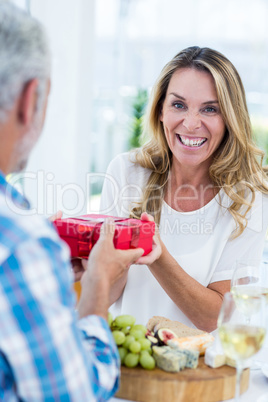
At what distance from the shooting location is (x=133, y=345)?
48.6 inches

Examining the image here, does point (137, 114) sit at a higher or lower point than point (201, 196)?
higher

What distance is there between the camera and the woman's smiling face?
6.75 ft

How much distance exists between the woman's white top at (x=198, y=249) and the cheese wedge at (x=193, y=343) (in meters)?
0.67

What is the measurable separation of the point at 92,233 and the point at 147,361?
411 millimetres

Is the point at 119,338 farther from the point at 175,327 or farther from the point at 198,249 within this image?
the point at 198,249

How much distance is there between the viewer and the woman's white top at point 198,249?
2.05m

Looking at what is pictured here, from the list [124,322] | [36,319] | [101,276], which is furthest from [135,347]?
[36,319]

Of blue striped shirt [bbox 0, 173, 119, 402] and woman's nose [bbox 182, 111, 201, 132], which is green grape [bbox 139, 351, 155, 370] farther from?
woman's nose [bbox 182, 111, 201, 132]

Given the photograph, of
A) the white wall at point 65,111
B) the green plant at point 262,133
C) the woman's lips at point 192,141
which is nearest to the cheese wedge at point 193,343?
the woman's lips at point 192,141

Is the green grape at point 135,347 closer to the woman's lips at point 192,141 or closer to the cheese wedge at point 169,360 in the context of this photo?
the cheese wedge at point 169,360

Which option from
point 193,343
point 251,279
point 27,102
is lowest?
point 193,343

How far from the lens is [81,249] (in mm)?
1473

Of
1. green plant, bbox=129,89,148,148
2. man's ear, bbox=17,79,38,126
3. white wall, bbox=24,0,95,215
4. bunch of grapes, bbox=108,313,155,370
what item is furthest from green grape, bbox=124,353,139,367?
green plant, bbox=129,89,148,148

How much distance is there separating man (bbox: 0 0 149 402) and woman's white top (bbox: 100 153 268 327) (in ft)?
3.63
